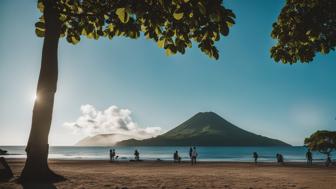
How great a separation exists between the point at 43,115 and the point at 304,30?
935cm

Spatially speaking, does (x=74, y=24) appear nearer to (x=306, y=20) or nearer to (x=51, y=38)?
(x=51, y=38)

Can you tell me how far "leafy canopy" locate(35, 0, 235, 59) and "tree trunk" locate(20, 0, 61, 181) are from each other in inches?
88.5

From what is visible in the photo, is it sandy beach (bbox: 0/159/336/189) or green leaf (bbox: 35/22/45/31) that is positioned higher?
green leaf (bbox: 35/22/45/31)

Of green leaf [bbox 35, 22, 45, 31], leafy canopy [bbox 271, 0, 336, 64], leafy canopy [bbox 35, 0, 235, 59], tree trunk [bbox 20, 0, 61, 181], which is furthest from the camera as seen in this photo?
tree trunk [bbox 20, 0, 61, 181]

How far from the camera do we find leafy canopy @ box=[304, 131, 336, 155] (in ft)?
150

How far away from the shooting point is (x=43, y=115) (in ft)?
38.1

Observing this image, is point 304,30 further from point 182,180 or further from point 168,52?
point 182,180

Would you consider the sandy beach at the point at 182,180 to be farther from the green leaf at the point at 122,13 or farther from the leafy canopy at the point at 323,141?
the leafy canopy at the point at 323,141

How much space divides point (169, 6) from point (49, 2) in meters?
3.21

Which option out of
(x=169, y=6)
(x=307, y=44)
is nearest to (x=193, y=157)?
(x=307, y=44)

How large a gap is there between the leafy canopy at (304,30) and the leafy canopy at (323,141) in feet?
139

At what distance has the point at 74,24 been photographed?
8.34 m

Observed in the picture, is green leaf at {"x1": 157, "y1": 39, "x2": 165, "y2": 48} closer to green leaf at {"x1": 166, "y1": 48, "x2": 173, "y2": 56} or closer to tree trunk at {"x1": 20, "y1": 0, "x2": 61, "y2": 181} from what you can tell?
green leaf at {"x1": 166, "y1": 48, "x2": 173, "y2": 56}

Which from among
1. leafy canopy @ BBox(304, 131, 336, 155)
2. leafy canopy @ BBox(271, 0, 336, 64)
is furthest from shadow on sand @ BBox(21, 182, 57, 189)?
leafy canopy @ BBox(304, 131, 336, 155)
